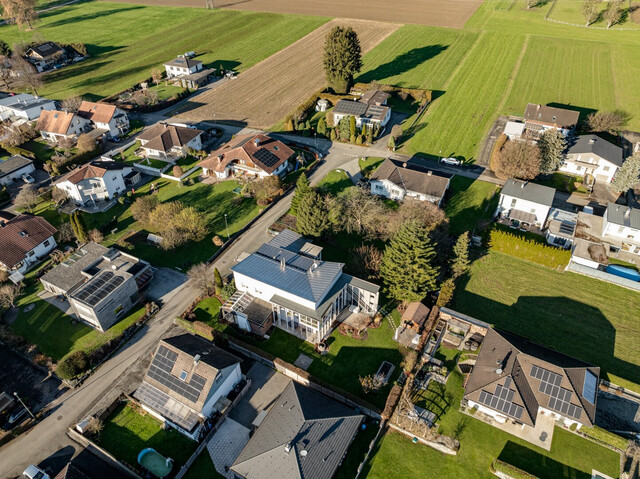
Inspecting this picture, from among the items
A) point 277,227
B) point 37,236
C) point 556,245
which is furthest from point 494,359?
point 37,236

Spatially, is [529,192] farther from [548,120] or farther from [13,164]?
[13,164]

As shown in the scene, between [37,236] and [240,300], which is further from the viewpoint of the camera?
[37,236]

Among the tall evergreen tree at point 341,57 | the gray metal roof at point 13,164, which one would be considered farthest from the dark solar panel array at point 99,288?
the tall evergreen tree at point 341,57

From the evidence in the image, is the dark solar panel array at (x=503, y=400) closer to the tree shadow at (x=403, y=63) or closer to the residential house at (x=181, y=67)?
the tree shadow at (x=403, y=63)

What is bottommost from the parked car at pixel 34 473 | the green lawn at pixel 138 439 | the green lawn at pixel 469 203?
the green lawn at pixel 138 439

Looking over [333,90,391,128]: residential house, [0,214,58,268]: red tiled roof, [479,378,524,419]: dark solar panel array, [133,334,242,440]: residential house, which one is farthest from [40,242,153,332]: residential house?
[333,90,391,128]: residential house

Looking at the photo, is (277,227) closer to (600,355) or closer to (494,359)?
(494,359)

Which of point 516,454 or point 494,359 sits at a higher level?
point 494,359
